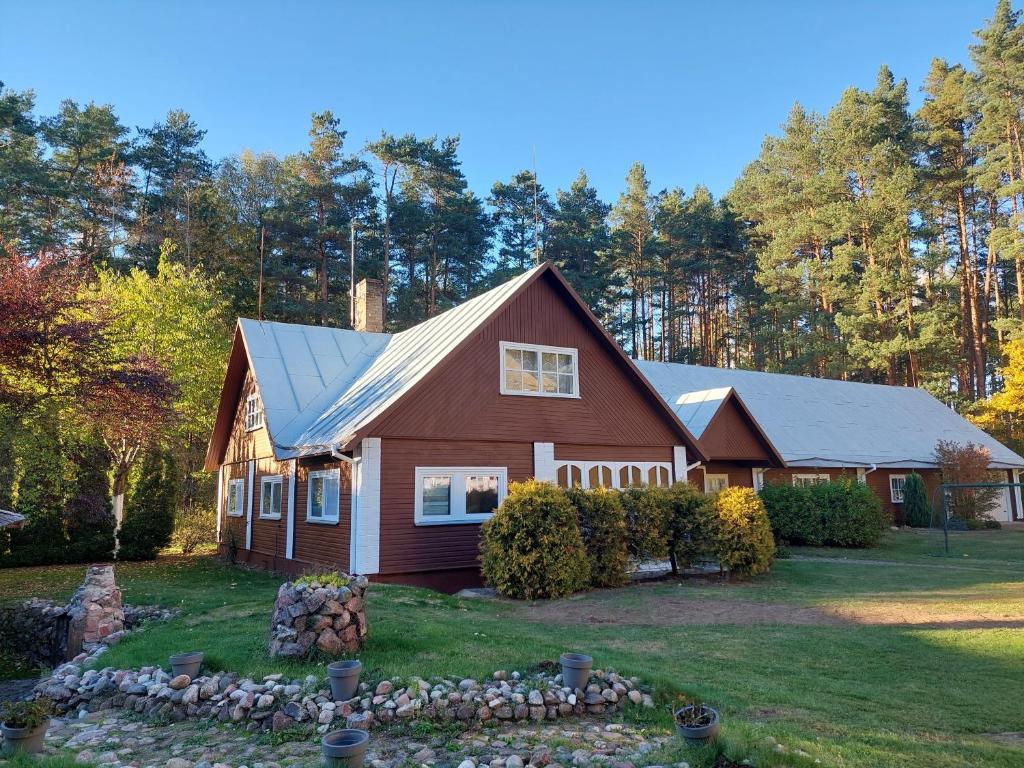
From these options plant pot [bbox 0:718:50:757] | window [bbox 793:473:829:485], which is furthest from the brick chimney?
plant pot [bbox 0:718:50:757]

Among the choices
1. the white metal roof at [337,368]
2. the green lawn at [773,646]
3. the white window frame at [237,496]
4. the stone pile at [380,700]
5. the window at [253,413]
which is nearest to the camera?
the green lawn at [773,646]

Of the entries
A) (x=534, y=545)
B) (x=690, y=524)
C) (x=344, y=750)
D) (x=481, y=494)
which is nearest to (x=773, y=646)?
(x=534, y=545)

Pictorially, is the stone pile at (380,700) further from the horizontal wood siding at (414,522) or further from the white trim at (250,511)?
the white trim at (250,511)

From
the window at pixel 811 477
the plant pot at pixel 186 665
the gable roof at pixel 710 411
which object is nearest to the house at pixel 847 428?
the window at pixel 811 477

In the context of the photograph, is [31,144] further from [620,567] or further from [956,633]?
[956,633]

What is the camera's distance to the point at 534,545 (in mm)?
11688

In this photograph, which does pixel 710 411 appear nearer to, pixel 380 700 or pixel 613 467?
pixel 613 467

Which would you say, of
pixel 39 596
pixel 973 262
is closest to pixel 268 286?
pixel 39 596

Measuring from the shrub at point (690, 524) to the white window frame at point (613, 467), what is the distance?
2391 millimetres

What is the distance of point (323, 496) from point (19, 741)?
32.7 feet

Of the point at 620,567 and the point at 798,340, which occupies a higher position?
the point at 798,340

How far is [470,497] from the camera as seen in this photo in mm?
14172

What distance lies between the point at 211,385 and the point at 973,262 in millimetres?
42068

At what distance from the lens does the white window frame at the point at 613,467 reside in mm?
15554
